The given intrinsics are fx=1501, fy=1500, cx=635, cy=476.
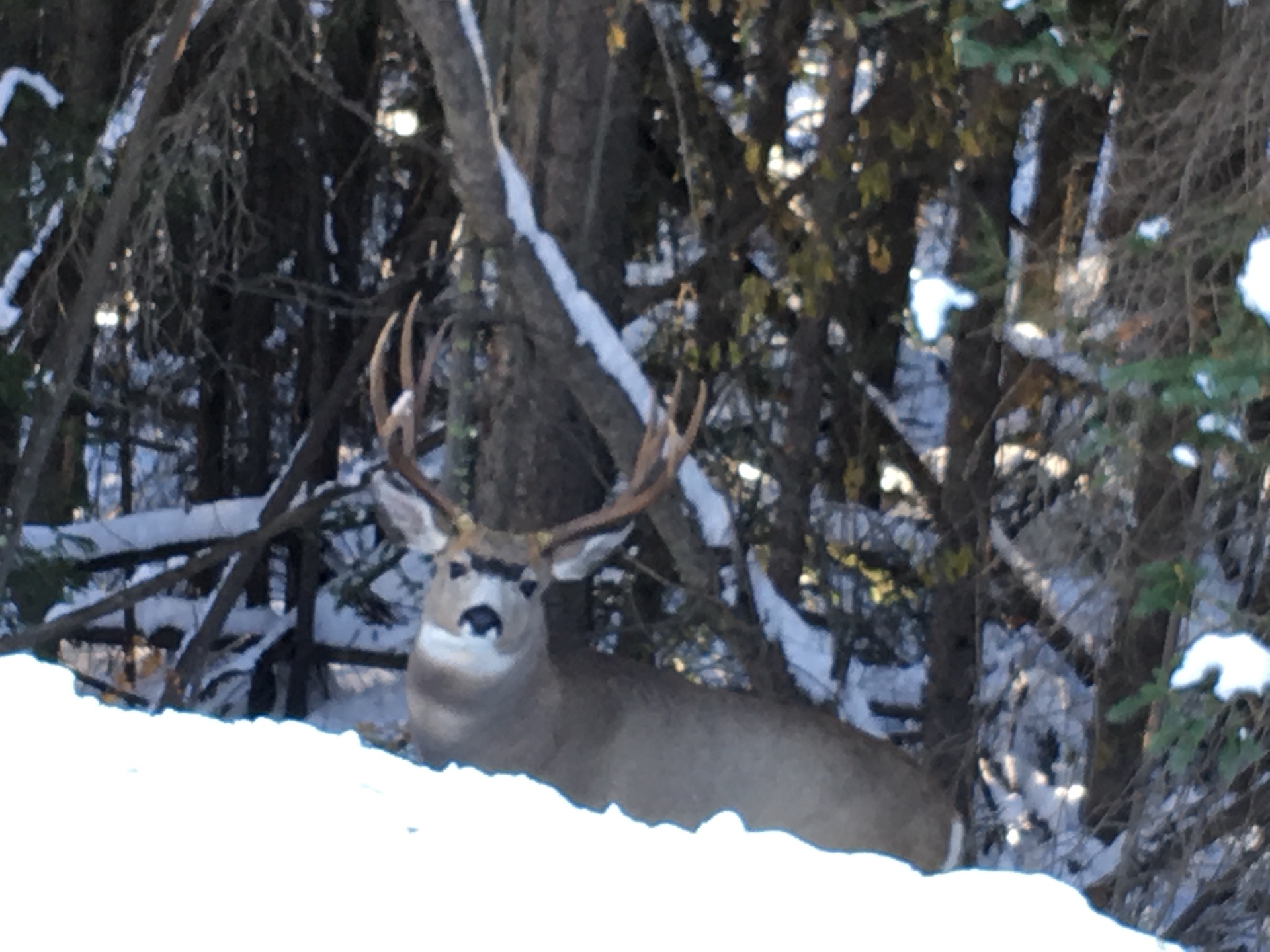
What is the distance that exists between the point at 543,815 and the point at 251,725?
44cm

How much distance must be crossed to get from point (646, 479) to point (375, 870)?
131 inches

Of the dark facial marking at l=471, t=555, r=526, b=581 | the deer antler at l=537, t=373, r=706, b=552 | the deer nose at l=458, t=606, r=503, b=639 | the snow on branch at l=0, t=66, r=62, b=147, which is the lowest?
the deer nose at l=458, t=606, r=503, b=639

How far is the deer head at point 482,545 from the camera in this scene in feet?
15.3

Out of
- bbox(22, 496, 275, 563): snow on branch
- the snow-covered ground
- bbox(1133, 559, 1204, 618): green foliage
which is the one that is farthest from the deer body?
bbox(22, 496, 275, 563): snow on branch

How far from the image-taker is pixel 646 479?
4.80 metres

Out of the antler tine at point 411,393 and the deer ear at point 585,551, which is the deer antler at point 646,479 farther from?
the antler tine at point 411,393

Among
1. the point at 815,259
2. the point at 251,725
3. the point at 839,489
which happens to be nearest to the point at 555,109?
the point at 815,259

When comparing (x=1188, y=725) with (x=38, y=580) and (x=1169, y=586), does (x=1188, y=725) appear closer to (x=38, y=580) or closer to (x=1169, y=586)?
(x=1169, y=586)

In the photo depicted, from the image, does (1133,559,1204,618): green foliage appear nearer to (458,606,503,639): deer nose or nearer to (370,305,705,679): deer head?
(370,305,705,679): deer head

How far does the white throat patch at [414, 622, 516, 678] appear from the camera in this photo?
185 inches

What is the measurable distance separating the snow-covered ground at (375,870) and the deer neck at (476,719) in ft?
9.86

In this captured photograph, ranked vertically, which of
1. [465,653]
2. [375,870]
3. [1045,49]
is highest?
[1045,49]

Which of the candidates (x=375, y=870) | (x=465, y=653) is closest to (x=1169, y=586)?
(x=465, y=653)

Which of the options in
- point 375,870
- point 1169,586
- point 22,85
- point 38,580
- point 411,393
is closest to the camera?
point 375,870
